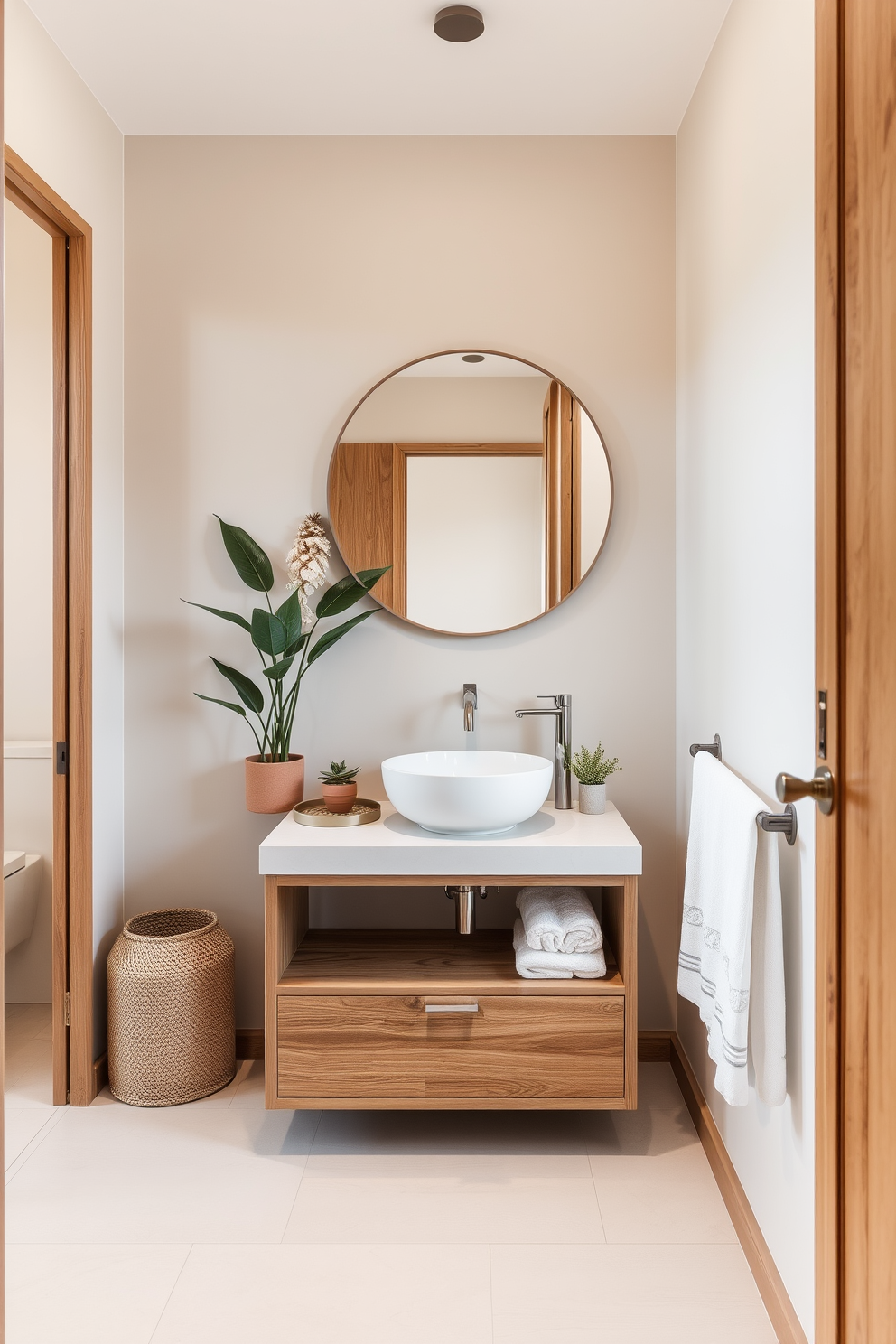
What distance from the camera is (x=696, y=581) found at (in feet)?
7.71

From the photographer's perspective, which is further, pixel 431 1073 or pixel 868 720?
pixel 431 1073

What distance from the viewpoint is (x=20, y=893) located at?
8.57ft

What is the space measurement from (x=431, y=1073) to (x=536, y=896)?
1.56 ft

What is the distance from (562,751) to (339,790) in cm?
58

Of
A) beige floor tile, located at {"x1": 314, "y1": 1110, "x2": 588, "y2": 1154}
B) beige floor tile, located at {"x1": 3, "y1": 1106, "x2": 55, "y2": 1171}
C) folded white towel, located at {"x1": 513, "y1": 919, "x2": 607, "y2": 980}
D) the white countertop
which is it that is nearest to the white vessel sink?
the white countertop

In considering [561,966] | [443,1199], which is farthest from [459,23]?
[443,1199]

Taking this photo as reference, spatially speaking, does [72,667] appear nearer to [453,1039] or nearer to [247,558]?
[247,558]

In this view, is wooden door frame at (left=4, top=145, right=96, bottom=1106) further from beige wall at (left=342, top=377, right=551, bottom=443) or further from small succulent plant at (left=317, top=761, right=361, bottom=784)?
beige wall at (left=342, top=377, right=551, bottom=443)

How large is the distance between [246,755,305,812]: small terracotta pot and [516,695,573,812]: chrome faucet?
61 cm

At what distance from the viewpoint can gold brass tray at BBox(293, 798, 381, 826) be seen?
7.48 feet

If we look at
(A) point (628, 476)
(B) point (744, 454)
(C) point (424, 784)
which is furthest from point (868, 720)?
(A) point (628, 476)

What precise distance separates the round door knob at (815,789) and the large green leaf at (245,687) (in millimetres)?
1577

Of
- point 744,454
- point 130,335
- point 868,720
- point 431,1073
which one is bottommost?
point 431,1073

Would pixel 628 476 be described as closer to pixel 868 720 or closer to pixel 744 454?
pixel 744 454
